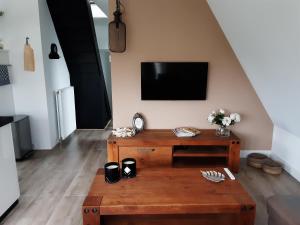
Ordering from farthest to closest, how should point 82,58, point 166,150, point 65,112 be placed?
point 82,58, point 65,112, point 166,150

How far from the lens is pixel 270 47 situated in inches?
76.9

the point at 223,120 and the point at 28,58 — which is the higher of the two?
the point at 28,58

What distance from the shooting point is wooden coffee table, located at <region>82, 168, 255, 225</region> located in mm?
1543

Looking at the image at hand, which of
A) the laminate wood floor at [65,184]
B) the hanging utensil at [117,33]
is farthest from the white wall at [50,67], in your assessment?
the hanging utensil at [117,33]

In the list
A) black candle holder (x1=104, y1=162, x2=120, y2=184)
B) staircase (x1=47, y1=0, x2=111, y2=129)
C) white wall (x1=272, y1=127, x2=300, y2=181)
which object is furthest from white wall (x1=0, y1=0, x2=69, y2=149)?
white wall (x1=272, y1=127, x2=300, y2=181)

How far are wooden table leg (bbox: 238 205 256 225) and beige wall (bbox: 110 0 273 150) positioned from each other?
1.70 meters

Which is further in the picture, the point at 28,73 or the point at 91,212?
the point at 28,73

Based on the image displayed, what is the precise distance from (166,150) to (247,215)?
1335mm

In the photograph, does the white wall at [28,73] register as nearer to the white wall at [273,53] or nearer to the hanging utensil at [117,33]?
the hanging utensil at [117,33]

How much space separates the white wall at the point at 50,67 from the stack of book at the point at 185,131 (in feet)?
6.32

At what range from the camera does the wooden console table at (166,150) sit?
2799 mm

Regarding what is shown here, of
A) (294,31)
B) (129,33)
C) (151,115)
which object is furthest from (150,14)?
(294,31)

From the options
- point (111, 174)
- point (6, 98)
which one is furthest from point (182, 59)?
point (6, 98)

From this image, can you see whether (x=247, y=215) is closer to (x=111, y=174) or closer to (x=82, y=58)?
(x=111, y=174)
